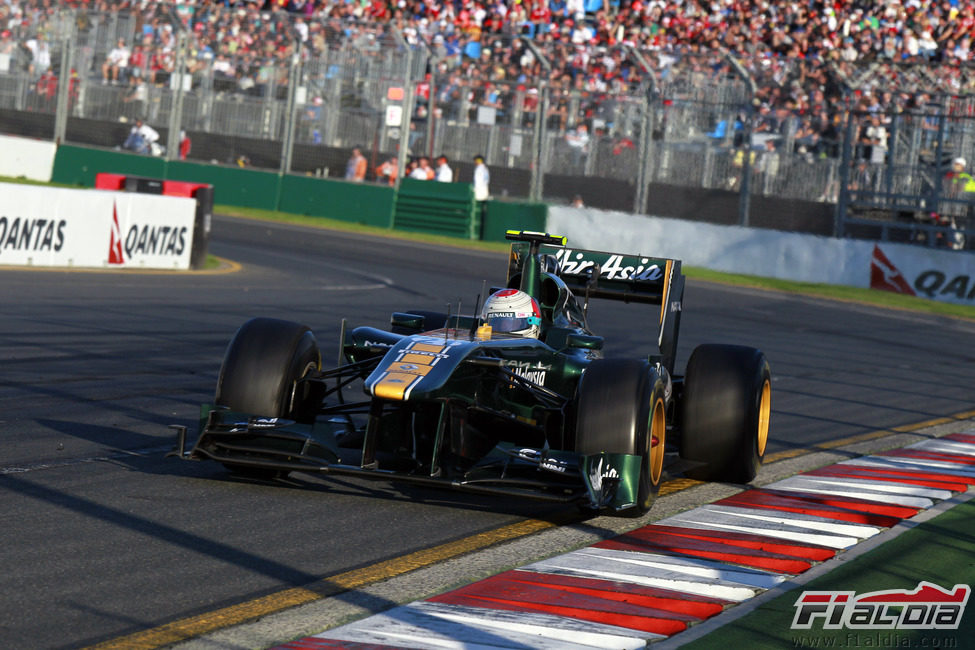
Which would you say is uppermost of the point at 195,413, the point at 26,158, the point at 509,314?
the point at 26,158

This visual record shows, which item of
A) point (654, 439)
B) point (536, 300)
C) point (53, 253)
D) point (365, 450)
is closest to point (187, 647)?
point (365, 450)

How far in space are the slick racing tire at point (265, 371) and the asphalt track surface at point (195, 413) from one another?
0.44 m

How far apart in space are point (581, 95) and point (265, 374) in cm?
2245

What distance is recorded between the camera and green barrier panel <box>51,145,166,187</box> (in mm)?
33594

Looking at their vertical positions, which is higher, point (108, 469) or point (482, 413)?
point (482, 413)

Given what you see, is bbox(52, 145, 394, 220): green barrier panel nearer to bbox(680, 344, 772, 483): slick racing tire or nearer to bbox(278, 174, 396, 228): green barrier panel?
bbox(278, 174, 396, 228): green barrier panel

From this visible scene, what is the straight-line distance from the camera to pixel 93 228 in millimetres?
19250

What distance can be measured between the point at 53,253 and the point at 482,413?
13.1 m

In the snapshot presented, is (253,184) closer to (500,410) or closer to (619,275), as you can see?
(619,275)

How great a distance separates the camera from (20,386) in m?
10.0

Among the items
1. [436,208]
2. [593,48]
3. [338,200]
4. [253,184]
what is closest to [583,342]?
[593,48]

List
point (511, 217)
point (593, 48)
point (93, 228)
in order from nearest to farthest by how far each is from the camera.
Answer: point (93, 228), point (593, 48), point (511, 217)

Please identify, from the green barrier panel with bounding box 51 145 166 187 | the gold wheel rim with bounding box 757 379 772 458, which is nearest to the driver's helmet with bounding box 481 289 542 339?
the gold wheel rim with bounding box 757 379 772 458

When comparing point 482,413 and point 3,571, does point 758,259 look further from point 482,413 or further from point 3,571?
point 3,571
